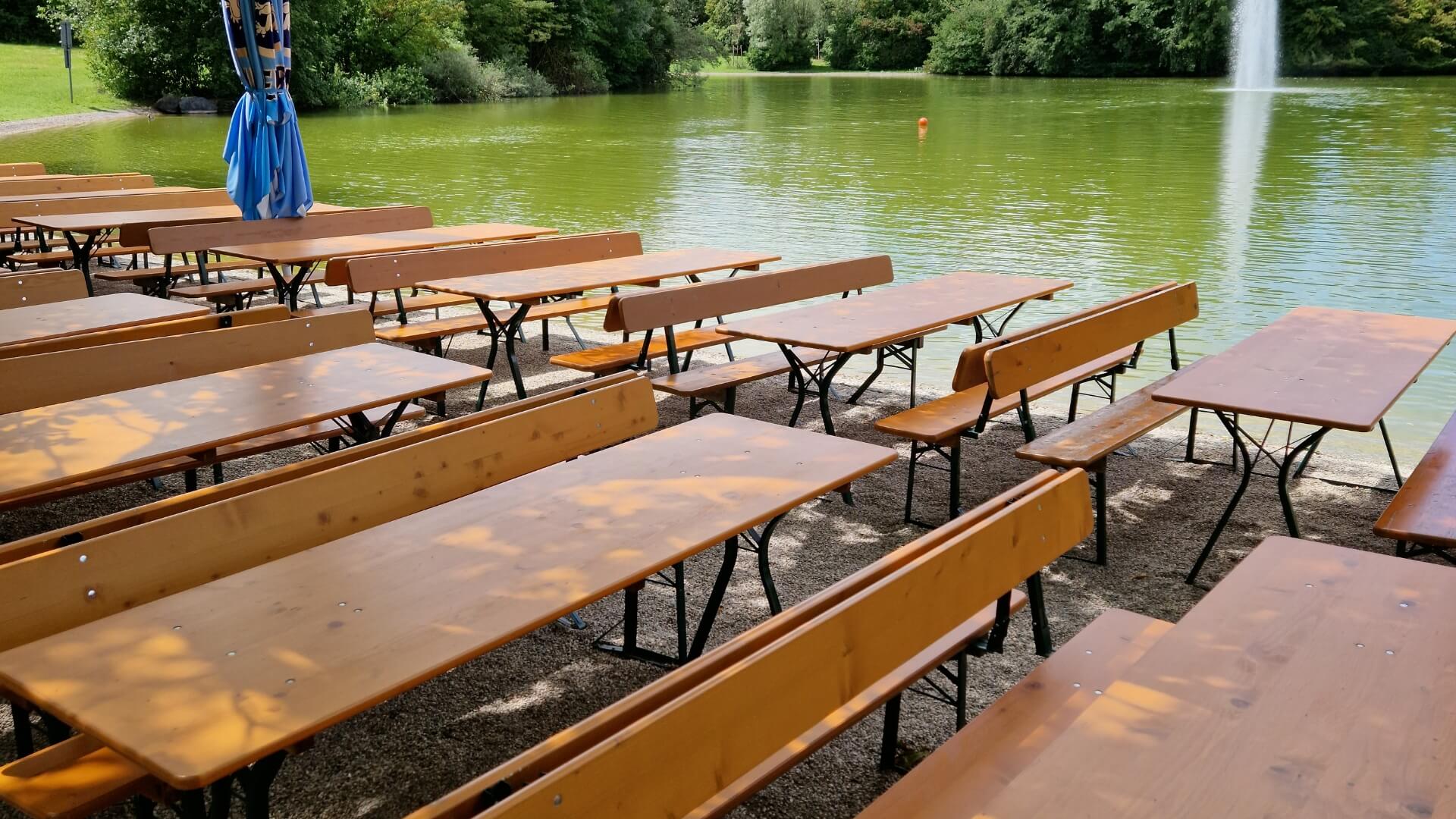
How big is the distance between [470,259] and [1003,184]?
11.7m

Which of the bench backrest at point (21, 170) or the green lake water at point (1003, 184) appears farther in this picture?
the bench backrest at point (21, 170)

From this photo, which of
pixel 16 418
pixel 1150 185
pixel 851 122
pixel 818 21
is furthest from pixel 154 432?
pixel 818 21

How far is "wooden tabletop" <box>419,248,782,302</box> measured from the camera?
19.4 feet

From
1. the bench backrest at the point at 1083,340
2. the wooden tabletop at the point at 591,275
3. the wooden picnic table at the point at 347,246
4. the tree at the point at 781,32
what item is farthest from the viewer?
the tree at the point at 781,32

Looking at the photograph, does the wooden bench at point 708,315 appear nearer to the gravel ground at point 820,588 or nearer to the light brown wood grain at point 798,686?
the gravel ground at point 820,588

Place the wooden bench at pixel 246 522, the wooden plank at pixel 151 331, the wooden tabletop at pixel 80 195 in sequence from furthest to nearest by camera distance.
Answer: the wooden tabletop at pixel 80 195 → the wooden plank at pixel 151 331 → the wooden bench at pixel 246 522

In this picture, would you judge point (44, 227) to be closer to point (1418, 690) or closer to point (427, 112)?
point (1418, 690)

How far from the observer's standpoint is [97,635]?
220 cm

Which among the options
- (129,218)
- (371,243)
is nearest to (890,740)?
(371,243)

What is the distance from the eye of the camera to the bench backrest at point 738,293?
5.24 m

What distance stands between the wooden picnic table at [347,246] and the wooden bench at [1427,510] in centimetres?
563

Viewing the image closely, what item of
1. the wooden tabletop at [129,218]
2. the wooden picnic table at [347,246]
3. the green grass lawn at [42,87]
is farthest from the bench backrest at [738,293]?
the green grass lawn at [42,87]

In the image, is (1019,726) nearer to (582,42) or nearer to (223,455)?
(223,455)

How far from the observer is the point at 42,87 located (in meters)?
34.9
